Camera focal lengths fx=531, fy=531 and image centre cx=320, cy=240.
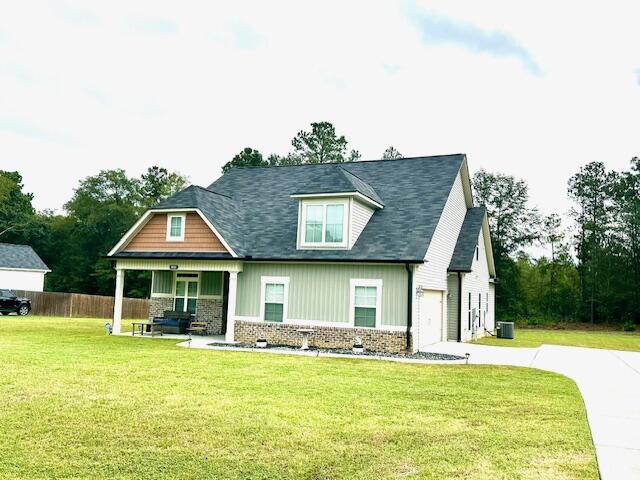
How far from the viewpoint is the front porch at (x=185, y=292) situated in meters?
20.3

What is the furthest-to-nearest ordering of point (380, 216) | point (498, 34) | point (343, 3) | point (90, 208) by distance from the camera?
point (90, 208) → point (380, 216) → point (498, 34) → point (343, 3)

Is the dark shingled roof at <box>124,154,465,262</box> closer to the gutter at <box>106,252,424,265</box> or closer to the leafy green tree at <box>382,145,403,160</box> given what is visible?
the gutter at <box>106,252,424,265</box>

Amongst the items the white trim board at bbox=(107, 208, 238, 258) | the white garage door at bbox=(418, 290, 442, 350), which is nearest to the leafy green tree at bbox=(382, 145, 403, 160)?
the white garage door at bbox=(418, 290, 442, 350)

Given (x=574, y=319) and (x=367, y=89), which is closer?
(x=367, y=89)

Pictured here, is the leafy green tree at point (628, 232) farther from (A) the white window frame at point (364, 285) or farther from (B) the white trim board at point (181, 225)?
(B) the white trim board at point (181, 225)

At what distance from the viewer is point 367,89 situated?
2425 centimetres

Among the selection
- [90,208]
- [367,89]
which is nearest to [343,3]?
[367,89]

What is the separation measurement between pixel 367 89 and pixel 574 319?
104 feet

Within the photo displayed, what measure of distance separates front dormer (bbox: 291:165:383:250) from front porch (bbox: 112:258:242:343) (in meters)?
3.65

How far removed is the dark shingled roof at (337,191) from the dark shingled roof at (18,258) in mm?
26294

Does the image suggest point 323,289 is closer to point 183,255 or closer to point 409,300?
point 409,300

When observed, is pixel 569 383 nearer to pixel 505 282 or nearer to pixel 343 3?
pixel 343 3

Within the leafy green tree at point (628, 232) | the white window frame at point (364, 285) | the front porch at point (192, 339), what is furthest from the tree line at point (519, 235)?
the white window frame at point (364, 285)

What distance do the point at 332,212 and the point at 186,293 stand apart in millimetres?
7598
